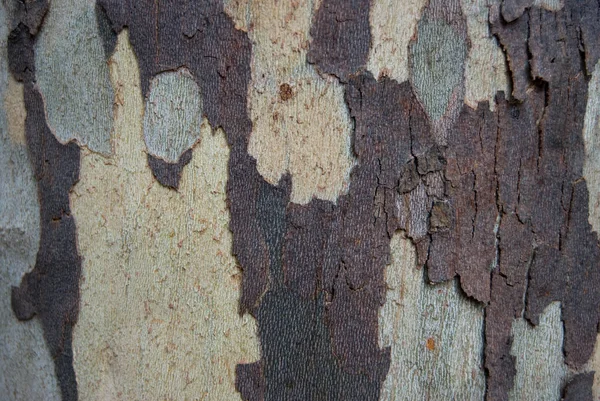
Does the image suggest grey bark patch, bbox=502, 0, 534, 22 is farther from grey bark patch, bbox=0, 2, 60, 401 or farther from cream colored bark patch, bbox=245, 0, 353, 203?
grey bark patch, bbox=0, 2, 60, 401

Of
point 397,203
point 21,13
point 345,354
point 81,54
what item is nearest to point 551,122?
point 397,203

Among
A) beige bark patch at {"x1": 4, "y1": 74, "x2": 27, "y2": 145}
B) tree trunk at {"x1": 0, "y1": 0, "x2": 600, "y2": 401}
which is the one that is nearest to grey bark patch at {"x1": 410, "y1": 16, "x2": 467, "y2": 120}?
tree trunk at {"x1": 0, "y1": 0, "x2": 600, "y2": 401}

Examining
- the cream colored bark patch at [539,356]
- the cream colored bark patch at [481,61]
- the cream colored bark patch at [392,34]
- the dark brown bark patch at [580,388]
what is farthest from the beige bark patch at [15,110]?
the dark brown bark patch at [580,388]

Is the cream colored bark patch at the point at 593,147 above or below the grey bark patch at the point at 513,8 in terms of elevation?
below

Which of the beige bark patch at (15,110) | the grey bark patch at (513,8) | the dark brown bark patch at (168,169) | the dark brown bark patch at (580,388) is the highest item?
the grey bark patch at (513,8)

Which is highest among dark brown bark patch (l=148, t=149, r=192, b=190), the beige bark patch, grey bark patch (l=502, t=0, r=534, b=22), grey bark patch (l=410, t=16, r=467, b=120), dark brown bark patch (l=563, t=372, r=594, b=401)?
grey bark patch (l=502, t=0, r=534, b=22)

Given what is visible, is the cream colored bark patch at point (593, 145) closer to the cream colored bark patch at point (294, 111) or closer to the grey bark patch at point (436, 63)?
the grey bark patch at point (436, 63)
